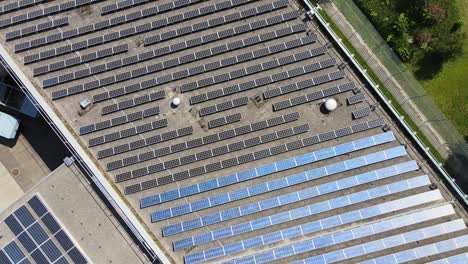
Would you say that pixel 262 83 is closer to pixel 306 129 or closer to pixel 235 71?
pixel 235 71

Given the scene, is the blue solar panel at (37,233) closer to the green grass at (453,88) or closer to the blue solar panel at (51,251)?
the blue solar panel at (51,251)

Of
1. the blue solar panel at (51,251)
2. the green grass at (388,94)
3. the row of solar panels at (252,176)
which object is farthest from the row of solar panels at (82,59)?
the green grass at (388,94)

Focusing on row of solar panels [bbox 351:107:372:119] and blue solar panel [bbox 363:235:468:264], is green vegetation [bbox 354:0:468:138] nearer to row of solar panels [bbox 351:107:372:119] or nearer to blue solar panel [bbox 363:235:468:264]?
row of solar panels [bbox 351:107:372:119]

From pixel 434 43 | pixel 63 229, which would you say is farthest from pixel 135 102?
pixel 434 43

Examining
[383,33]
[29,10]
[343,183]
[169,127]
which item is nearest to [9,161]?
[29,10]

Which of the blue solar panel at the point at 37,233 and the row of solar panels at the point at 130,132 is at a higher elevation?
the row of solar panels at the point at 130,132

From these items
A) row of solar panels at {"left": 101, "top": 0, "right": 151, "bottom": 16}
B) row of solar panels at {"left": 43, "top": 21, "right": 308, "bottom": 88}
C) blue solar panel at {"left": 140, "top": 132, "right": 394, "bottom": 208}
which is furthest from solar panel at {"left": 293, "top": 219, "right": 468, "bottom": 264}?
row of solar panels at {"left": 101, "top": 0, "right": 151, "bottom": 16}
